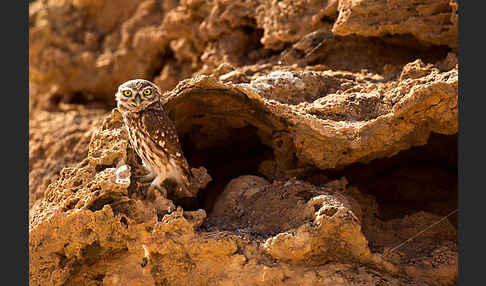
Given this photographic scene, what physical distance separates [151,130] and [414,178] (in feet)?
10.9

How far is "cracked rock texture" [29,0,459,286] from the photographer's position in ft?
13.2

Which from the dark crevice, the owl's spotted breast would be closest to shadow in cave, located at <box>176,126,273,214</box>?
the owl's spotted breast

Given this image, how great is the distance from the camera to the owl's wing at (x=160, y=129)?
4281 mm

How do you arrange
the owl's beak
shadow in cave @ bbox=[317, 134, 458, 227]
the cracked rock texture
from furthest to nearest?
shadow in cave @ bbox=[317, 134, 458, 227] → the owl's beak → the cracked rock texture

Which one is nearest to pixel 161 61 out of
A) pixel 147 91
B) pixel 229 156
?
pixel 229 156

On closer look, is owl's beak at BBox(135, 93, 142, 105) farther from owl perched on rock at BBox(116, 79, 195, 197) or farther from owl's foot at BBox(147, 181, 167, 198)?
owl's foot at BBox(147, 181, 167, 198)

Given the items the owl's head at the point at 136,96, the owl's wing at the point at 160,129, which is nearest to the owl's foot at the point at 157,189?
the owl's wing at the point at 160,129

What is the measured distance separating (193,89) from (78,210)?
1.44 metres

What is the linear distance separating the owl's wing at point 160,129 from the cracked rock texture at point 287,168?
33 cm

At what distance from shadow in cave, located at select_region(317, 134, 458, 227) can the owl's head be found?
2108mm

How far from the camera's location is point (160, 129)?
4.29 metres

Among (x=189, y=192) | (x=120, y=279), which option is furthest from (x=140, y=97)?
(x=120, y=279)

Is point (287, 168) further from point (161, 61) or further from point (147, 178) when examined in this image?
point (161, 61)

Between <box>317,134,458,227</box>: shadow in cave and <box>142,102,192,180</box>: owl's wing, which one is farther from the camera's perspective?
<box>317,134,458,227</box>: shadow in cave
